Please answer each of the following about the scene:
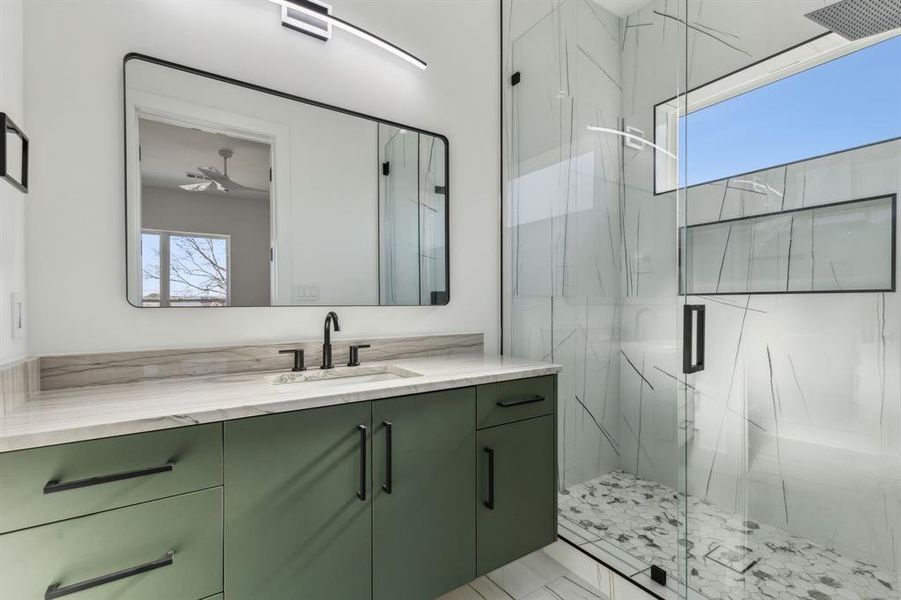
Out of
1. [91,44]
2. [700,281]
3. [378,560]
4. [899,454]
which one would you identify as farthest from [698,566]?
[91,44]

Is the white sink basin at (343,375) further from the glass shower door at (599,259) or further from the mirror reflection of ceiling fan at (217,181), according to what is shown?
the glass shower door at (599,259)

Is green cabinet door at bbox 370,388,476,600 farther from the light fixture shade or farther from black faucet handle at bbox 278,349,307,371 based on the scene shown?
the light fixture shade

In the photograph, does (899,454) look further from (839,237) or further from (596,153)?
(596,153)

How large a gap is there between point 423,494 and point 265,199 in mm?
1272

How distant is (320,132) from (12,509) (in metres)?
1.54

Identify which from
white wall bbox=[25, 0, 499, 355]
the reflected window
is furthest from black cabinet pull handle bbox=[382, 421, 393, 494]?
the reflected window

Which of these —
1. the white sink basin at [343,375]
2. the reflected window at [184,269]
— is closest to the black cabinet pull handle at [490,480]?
the white sink basin at [343,375]

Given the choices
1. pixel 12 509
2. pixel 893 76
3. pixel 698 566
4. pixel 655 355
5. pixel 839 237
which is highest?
pixel 893 76

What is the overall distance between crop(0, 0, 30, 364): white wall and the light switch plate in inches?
0.5

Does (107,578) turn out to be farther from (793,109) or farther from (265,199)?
(793,109)

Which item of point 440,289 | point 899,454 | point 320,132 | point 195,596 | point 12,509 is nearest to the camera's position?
point 12,509

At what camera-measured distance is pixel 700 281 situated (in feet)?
4.90

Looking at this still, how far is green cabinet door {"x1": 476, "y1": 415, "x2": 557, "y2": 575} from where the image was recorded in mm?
1517

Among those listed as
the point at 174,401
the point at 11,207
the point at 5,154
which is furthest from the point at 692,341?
the point at 11,207
